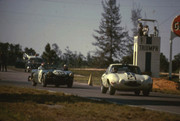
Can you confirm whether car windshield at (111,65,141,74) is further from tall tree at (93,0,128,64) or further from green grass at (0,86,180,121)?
tall tree at (93,0,128,64)

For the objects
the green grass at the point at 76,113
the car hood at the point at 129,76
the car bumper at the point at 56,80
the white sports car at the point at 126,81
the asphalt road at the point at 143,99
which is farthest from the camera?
the car bumper at the point at 56,80

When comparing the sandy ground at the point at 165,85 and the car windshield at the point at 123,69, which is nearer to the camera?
the car windshield at the point at 123,69

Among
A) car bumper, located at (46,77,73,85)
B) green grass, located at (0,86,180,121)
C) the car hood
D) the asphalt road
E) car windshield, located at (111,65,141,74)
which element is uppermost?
car windshield, located at (111,65,141,74)

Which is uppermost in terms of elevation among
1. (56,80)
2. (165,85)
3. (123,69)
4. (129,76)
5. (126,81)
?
(123,69)

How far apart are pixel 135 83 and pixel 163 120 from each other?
7.31 meters

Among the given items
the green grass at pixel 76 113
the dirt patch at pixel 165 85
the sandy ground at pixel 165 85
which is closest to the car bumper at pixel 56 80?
the dirt patch at pixel 165 85

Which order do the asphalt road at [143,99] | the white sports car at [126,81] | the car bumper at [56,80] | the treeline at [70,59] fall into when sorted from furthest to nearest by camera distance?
1. the treeline at [70,59]
2. the car bumper at [56,80]
3. the white sports car at [126,81]
4. the asphalt road at [143,99]

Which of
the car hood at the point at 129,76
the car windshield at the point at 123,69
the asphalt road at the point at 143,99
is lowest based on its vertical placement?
the asphalt road at the point at 143,99

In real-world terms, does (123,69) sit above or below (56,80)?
above

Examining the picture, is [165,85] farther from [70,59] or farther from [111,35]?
[70,59]

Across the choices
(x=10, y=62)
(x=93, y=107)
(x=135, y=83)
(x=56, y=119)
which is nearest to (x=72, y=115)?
(x=56, y=119)

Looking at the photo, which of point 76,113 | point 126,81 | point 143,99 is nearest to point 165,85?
point 126,81

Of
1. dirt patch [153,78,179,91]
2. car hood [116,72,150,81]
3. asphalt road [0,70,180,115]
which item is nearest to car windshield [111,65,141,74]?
car hood [116,72,150,81]

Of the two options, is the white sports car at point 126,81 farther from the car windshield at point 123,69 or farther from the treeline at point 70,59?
the treeline at point 70,59
